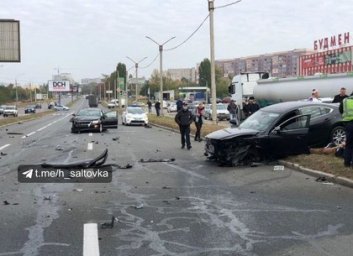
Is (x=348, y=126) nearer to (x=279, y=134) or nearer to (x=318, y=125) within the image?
(x=279, y=134)

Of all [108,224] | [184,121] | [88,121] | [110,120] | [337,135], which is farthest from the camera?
[110,120]

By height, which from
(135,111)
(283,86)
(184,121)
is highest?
(283,86)

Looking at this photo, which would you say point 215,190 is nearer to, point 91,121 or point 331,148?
point 331,148

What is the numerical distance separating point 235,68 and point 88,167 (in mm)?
143430

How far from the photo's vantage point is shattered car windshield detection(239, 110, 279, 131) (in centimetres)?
1363

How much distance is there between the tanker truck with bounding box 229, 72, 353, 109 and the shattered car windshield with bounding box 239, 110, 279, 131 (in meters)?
9.69

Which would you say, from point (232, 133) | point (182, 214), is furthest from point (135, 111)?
point (182, 214)

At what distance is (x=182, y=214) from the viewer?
7.61 metres

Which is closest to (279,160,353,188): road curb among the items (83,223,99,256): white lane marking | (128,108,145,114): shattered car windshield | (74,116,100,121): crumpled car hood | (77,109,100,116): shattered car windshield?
(83,223,99,256): white lane marking

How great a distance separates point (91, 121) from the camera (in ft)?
98.1

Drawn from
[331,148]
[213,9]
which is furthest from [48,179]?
[213,9]

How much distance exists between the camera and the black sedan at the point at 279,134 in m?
13.3

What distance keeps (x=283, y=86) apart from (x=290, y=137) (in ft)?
56.2

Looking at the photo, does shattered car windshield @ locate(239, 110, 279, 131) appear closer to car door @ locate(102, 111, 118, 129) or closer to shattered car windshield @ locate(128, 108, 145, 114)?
car door @ locate(102, 111, 118, 129)
